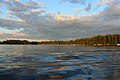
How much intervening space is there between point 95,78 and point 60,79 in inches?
117

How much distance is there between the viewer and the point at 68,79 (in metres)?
17.1

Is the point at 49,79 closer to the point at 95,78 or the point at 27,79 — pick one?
the point at 27,79

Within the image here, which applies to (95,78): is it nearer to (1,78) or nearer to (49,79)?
(49,79)

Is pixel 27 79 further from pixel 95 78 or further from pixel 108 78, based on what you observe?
pixel 108 78

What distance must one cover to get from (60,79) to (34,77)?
247 centimetres

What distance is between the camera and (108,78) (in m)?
17.7

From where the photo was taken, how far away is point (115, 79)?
17188 mm

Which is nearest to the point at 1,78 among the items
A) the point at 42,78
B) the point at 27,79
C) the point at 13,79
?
the point at 13,79

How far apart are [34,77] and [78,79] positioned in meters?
3.86

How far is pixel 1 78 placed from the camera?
57.5 feet

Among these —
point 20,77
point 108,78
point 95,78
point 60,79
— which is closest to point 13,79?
point 20,77

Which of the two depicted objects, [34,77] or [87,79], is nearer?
[87,79]

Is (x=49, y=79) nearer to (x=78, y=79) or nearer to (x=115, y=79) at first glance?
Result: (x=78, y=79)

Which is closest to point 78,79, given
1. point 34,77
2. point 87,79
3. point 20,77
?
point 87,79
